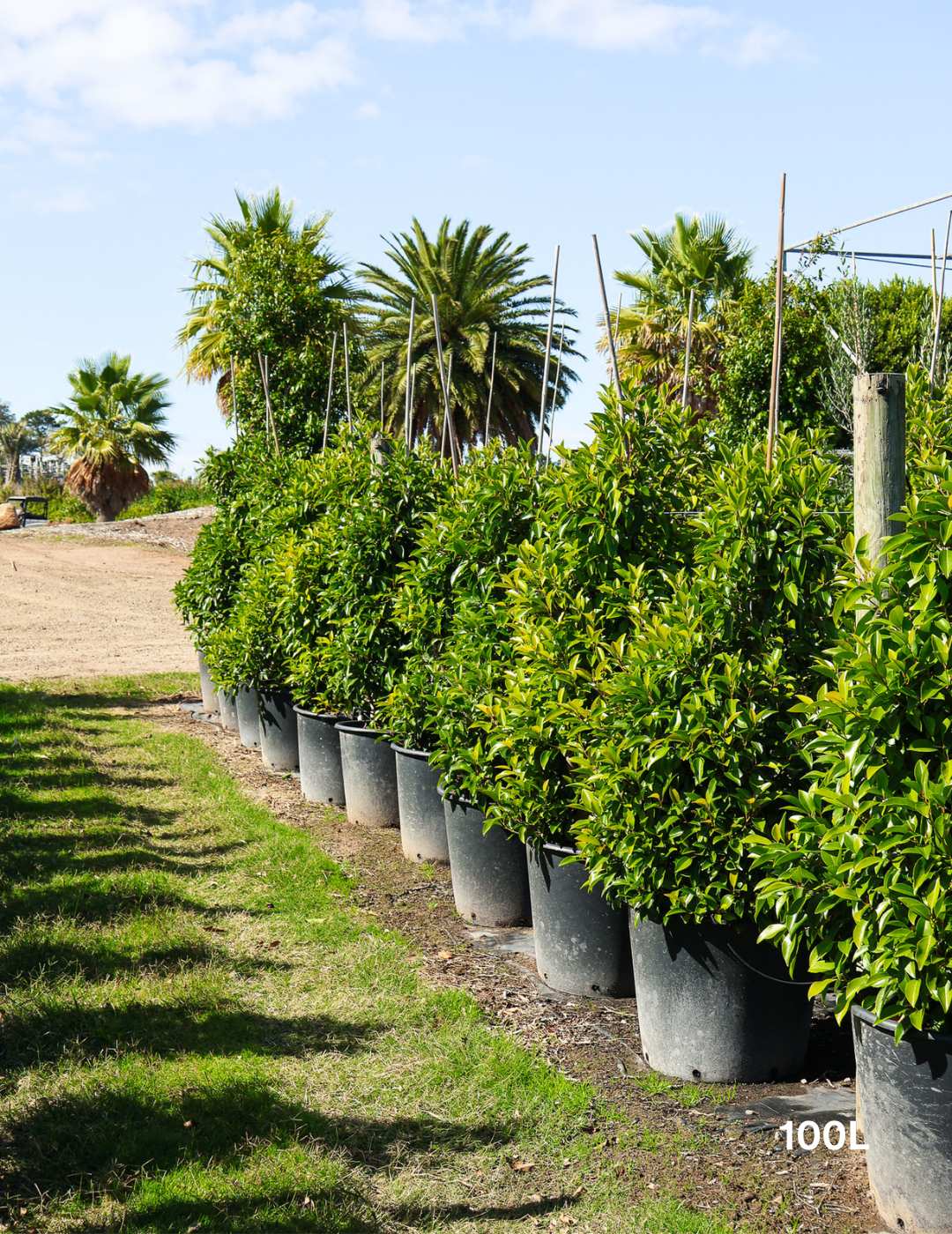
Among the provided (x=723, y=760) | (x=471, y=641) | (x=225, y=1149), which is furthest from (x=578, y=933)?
(x=225, y=1149)

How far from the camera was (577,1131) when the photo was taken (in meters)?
3.07

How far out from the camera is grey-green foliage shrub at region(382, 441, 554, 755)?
4539 mm

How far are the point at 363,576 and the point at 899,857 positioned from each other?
13.4 ft

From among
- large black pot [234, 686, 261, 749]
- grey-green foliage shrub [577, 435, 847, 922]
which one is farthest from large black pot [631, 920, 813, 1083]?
large black pot [234, 686, 261, 749]

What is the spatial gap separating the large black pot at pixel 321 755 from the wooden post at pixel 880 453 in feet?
14.3

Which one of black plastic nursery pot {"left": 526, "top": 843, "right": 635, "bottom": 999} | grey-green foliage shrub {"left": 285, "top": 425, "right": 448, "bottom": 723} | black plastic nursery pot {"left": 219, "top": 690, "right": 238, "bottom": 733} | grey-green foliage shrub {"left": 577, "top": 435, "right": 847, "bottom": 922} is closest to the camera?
grey-green foliage shrub {"left": 577, "top": 435, "right": 847, "bottom": 922}

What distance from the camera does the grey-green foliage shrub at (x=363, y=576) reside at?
19.7 feet

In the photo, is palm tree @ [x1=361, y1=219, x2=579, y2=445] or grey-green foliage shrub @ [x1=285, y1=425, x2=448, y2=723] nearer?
grey-green foliage shrub @ [x1=285, y1=425, x2=448, y2=723]

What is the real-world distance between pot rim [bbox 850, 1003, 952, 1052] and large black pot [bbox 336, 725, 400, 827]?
3.76 metres

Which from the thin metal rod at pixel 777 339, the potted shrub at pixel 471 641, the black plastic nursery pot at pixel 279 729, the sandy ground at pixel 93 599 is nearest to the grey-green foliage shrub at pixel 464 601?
the potted shrub at pixel 471 641

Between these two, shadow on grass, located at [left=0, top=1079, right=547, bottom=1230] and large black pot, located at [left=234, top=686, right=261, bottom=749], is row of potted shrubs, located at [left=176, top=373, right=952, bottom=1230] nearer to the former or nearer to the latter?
shadow on grass, located at [left=0, top=1079, right=547, bottom=1230]

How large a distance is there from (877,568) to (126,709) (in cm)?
924

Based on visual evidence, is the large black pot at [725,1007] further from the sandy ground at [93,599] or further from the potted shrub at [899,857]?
the sandy ground at [93,599]

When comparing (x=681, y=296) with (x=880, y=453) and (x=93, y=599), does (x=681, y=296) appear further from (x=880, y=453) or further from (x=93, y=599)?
(x=880, y=453)
